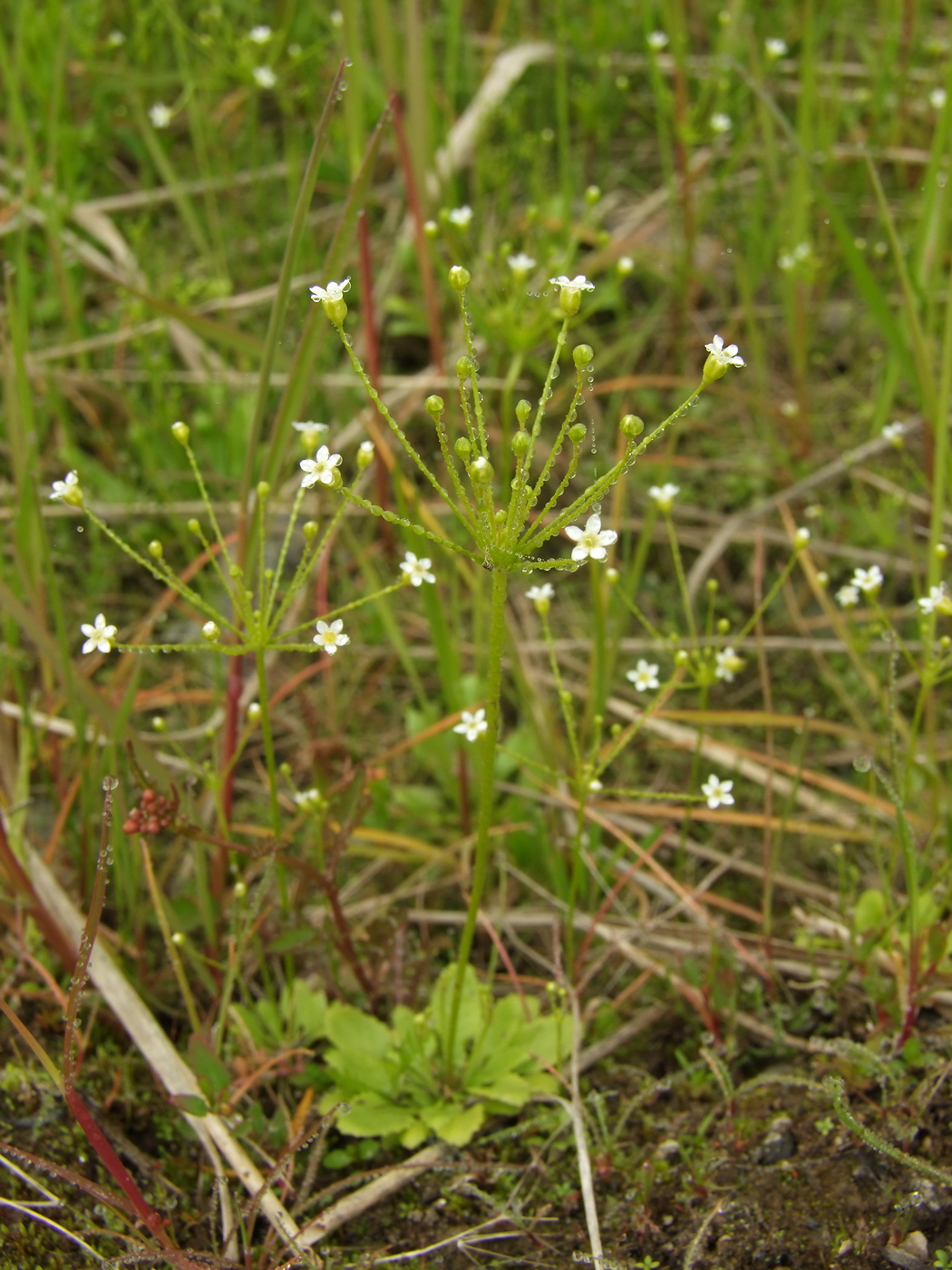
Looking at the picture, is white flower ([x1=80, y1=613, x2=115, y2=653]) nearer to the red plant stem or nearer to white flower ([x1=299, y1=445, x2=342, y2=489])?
white flower ([x1=299, y1=445, x2=342, y2=489])

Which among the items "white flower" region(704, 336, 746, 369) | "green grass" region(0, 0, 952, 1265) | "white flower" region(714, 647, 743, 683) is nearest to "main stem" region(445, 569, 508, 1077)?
"green grass" region(0, 0, 952, 1265)

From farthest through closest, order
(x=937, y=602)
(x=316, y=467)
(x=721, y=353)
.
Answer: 1. (x=937, y=602)
2. (x=316, y=467)
3. (x=721, y=353)

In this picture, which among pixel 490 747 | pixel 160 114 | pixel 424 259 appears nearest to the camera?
pixel 490 747

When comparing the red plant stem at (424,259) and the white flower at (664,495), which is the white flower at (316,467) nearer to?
the white flower at (664,495)

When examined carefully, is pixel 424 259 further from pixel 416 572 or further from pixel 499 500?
pixel 416 572

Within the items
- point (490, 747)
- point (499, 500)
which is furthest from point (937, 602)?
point (499, 500)

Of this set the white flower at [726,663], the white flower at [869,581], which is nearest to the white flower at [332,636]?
the white flower at [726,663]
